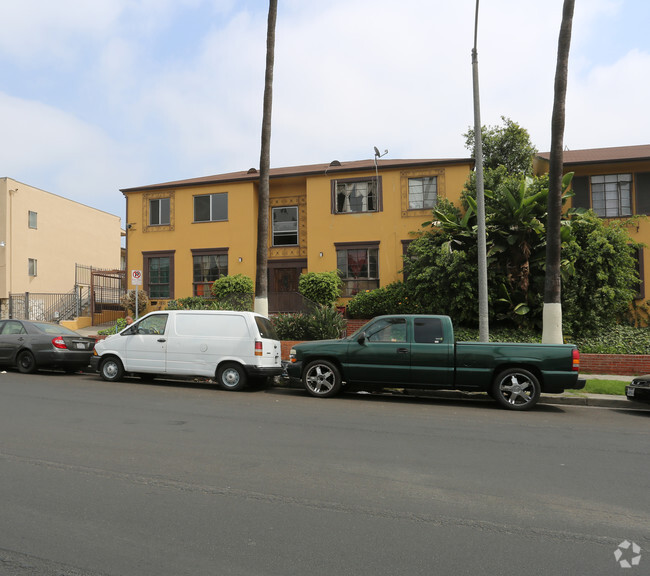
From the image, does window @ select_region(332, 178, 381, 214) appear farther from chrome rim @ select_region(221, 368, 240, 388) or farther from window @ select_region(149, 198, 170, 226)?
chrome rim @ select_region(221, 368, 240, 388)

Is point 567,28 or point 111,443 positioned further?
point 567,28

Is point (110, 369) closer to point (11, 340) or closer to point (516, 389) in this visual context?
point (11, 340)

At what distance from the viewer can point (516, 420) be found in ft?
27.5

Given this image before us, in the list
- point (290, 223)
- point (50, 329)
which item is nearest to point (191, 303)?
point (290, 223)

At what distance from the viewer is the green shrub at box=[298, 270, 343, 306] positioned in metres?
20.0

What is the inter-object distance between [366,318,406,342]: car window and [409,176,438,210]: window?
1190 cm

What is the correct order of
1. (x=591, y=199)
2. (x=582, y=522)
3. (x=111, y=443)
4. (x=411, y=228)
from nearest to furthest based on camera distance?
1. (x=582, y=522)
2. (x=111, y=443)
3. (x=591, y=199)
4. (x=411, y=228)

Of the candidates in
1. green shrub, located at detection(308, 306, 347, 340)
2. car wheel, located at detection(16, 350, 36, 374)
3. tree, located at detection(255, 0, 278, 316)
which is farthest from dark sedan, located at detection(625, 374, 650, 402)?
car wheel, located at detection(16, 350, 36, 374)

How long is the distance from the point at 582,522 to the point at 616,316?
15595 millimetres

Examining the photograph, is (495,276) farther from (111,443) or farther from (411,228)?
(111,443)

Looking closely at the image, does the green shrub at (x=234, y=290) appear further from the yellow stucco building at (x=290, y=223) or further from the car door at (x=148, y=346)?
the car door at (x=148, y=346)

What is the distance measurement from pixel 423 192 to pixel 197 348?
13.1m

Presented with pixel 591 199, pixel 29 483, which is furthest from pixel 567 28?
pixel 29 483

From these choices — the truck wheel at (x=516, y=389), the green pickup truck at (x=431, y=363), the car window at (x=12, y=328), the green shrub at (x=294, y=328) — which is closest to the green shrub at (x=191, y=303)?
the green shrub at (x=294, y=328)
